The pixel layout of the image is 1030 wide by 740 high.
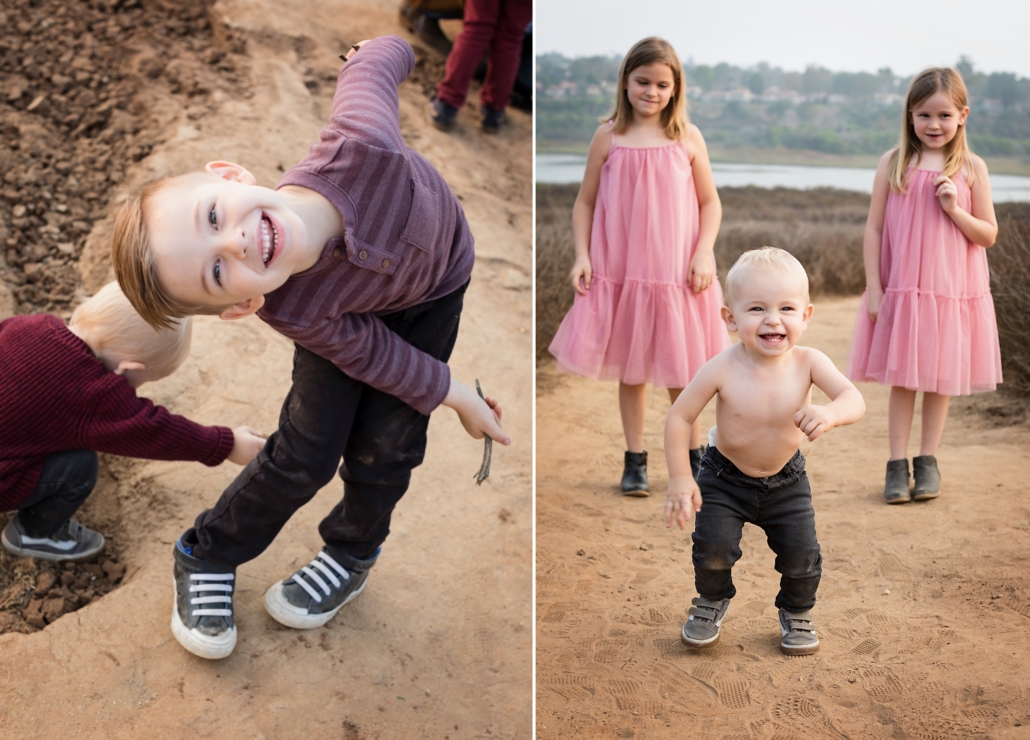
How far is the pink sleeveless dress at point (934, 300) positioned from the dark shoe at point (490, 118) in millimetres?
3070

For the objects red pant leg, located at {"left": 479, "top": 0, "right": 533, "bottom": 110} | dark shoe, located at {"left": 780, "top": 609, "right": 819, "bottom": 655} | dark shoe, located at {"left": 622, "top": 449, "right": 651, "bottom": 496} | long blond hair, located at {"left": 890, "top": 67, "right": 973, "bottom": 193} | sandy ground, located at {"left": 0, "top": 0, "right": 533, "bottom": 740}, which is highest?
red pant leg, located at {"left": 479, "top": 0, "right": 533, "bottom": 110}

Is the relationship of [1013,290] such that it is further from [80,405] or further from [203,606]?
[80,405]

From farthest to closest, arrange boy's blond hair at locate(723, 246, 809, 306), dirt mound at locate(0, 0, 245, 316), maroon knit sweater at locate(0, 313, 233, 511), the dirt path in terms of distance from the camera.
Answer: dirt mound at locate(0, 0, 245, 316)
maroon knit sweater at locate(0, 313, 233, 511)
boy's blond hair at locate(723, 246, 809, 306)
the dirt path

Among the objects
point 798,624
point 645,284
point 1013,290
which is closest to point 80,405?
point 645,284

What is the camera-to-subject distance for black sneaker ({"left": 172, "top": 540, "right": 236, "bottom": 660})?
6.21ft

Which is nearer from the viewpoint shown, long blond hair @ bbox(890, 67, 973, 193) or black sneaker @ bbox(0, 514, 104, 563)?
long blond hair @ bbox(890, 67, 973, 193)

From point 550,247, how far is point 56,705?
3152 millimetres

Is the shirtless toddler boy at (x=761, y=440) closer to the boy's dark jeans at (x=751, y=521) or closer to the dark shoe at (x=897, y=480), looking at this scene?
the boy's dark jeans at (x=751, y=521)

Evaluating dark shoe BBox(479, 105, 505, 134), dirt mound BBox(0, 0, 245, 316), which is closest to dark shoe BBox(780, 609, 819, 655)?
dirt mound BBox(0, 0, 245, 316)

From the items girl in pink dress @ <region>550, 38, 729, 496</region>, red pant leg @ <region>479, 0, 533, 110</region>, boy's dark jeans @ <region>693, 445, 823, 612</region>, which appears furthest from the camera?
red pant leg @ <region>479, 0, 533, 110</region>

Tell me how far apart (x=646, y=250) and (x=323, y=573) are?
1093 mm

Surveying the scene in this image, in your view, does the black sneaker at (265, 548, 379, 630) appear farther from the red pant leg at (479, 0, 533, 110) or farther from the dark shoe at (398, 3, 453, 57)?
the dark shoe at (398, 3, 453, 57)

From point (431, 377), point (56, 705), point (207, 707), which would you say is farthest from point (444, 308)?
point (56, 705)

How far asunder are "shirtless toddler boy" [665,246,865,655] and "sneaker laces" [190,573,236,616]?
1.03m
